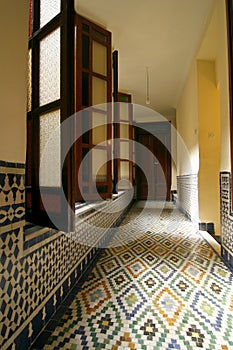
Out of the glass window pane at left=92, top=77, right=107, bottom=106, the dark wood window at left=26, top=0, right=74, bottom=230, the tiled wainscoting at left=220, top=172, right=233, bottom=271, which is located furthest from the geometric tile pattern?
the glass window pane at left=92, top=77, right=107, bottom=106

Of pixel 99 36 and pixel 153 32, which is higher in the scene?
pixel 153 32

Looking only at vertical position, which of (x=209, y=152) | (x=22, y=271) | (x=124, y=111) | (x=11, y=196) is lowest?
(x=22, y=271)

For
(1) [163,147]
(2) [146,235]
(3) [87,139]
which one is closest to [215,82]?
(3) [87,139]

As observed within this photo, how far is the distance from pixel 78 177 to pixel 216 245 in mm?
1582

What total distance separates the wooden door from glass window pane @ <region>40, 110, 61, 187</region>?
5194 millimetres

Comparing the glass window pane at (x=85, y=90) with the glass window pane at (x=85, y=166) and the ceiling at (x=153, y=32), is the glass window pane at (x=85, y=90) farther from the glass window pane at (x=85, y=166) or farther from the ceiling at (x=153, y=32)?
the ceiling at (x=153, y=32)

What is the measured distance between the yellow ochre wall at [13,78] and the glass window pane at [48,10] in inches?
19.8

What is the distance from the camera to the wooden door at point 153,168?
242 inches

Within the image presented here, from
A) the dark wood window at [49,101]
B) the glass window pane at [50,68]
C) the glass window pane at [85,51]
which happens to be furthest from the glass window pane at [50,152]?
the glass window pane at [85,51]

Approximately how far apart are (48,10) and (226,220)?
2000 millimetres

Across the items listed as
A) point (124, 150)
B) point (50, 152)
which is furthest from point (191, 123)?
point (50, 152)

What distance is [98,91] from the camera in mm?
2238

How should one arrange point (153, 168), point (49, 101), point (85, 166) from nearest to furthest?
point (49, 101) → point (85, 166) → point (153, 168)

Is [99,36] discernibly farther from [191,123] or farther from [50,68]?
[191,123]
